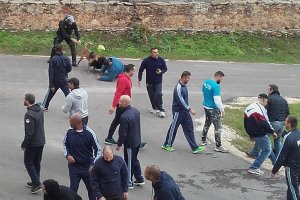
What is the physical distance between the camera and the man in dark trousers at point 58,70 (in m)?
14.1

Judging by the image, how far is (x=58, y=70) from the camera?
46.8ft

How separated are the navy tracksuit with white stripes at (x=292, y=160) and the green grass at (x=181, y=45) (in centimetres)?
1131

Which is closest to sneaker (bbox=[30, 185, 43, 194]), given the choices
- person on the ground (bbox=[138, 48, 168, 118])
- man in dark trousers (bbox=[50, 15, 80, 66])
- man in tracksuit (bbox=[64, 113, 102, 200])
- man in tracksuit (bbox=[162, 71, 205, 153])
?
man in tracksuit (bbox=[64, 113, 102, 200])

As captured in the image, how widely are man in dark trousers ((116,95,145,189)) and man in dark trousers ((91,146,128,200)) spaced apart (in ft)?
4.69

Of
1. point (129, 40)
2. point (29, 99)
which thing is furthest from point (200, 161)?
point (129, 40)

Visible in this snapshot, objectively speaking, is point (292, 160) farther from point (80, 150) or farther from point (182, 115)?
point (80, 150)

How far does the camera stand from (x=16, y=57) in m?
19.7

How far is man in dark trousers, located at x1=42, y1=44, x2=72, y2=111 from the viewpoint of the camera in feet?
46.3

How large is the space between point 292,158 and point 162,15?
45.8 ft

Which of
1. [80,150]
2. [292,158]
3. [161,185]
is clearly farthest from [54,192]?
[292,158]

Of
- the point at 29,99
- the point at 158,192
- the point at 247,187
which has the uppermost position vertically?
the point at 29,99

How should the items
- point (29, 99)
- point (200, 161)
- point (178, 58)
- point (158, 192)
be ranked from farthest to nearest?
point (178, 58) → point (200, 161) → point (29, 99) → point (158, 192)

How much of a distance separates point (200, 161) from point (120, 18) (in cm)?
1160

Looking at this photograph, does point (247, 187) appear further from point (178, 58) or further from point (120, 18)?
point (120, 18)
